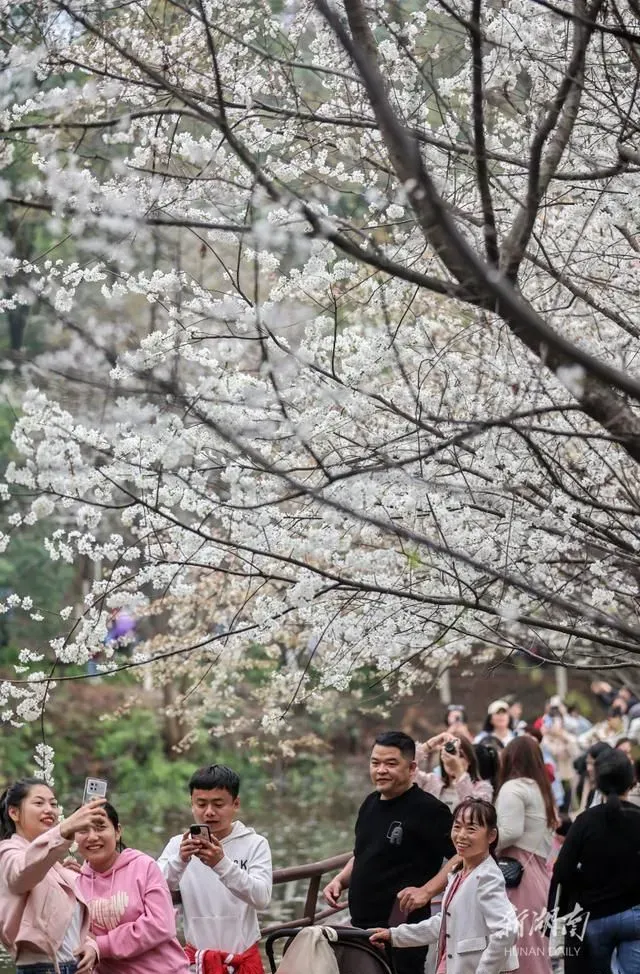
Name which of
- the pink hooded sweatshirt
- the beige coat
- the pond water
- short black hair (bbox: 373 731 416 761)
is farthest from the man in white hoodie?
the pond water

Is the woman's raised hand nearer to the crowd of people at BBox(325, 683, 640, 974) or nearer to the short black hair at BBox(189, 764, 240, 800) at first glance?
the short black hair at BBox(189, 764, 240, 800)

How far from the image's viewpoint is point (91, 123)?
5059 mm

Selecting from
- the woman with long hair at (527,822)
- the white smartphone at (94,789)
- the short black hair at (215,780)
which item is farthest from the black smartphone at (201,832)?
the woman with long hair at (527,822)

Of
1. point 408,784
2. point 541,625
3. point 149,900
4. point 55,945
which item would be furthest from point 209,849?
point 541,625

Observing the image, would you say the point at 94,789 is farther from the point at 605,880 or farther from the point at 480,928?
the point at 605,880

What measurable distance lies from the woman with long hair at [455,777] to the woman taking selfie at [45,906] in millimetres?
2856

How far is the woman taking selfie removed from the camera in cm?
454

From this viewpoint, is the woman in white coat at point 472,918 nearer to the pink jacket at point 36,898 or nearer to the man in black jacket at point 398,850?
the man in black jacket at point 398,850

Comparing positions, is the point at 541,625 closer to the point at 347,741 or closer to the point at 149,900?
the point at 149,900

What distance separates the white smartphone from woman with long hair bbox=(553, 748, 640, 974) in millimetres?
2202

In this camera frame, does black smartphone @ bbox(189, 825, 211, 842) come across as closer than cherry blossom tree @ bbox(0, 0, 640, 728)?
Yes

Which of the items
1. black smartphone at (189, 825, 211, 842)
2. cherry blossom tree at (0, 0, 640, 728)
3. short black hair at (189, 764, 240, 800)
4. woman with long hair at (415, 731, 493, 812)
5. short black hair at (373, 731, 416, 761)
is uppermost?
cherry blossom tree at (0, 0, 640, 728)

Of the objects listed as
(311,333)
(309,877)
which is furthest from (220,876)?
(311,333)

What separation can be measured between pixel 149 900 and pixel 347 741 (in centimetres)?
2571
